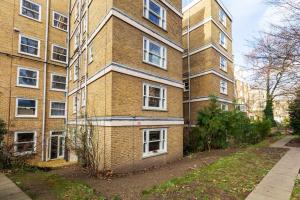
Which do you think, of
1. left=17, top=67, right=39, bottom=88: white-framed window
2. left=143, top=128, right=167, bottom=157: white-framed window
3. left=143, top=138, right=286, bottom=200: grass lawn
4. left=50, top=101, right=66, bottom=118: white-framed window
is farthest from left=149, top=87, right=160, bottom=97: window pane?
left=17, top=67, right=39, bottom=88: white-framed window

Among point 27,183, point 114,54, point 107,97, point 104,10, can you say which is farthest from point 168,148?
point 104,10

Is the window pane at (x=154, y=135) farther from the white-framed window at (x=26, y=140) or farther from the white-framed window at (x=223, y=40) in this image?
the white-framed window at (x=223, y=40)

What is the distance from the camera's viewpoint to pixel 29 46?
18641mm

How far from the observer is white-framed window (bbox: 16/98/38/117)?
17516 millimetres

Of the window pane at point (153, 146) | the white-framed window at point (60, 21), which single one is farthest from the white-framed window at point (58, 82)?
the window pane at point (153, 146)

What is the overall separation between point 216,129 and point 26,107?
16.3 meters

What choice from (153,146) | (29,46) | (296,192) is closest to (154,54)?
(153,146)

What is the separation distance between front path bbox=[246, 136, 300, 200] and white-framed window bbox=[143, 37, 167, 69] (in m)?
8.57

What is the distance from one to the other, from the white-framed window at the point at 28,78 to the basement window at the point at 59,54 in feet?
8.37

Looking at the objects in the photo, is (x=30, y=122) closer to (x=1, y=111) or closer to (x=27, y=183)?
(x=1, y=111)

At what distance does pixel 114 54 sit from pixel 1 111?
12174 mm

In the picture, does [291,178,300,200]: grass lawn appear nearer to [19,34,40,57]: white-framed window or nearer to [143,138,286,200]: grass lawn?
[143,138,286,200]: grass lawn

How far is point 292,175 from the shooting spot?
8.07 m

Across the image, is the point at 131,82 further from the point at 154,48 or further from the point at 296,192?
the point at 296,192
